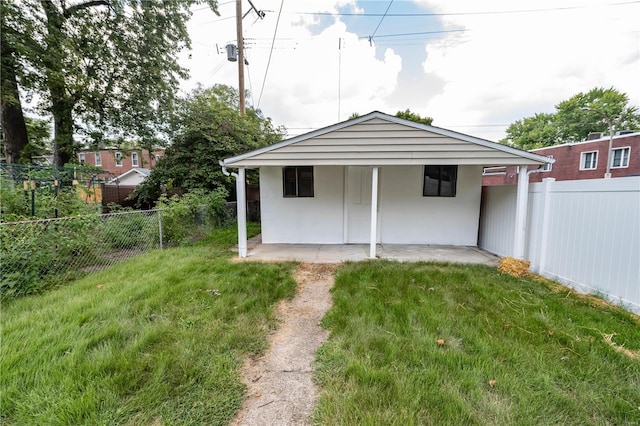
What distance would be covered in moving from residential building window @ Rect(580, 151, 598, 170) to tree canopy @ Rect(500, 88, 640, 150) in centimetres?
1275

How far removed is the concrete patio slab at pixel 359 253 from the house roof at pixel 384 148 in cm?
203

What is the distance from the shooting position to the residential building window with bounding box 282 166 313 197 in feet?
21.6

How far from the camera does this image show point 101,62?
8.52 meters

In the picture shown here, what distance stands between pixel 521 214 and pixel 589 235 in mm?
1229

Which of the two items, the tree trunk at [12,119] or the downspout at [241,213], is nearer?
the downspout at [241,213]

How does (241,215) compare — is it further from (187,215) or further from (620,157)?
(620,157)

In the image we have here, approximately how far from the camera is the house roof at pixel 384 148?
4.79 metres

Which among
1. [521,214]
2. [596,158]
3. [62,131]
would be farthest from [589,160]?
[62,131]

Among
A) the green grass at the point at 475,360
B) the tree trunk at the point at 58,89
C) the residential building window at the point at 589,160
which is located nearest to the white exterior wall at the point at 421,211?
the green grass at the point at 475,360

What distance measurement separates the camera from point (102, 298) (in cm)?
315

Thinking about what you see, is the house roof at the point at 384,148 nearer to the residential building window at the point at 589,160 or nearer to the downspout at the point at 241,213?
the downspout at the point at 241,213

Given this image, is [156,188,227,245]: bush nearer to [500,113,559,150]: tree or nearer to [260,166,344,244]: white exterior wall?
[260,166,344,244]: white exterior wall

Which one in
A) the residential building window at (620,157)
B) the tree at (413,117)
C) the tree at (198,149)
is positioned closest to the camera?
the tree at (198,149)

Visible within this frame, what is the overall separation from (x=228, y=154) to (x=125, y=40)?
5165 mm
